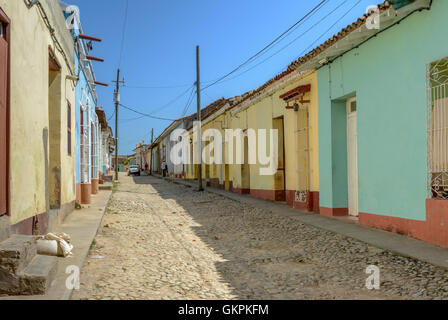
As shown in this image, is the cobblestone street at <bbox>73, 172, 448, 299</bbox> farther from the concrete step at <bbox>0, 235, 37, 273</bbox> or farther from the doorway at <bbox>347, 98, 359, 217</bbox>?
the doorway at <bbox>347, 98, 359, 217</bbox>

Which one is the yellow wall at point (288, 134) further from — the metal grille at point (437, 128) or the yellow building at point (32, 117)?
the yellow building at point (32, 117)

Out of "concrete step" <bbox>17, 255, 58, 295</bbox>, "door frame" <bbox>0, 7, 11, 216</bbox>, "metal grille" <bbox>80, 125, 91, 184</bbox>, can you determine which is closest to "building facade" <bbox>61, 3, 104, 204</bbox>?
"metal grille" <bbox>80, 125, 91, 184</bbox>

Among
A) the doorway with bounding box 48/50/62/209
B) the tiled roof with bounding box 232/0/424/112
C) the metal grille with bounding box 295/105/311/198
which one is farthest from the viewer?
the metal grille with bounding box 295/105/311/198

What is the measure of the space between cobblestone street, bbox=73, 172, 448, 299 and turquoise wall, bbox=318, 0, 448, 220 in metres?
1.16

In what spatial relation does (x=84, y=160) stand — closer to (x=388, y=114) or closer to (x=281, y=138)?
(x=281, y=138)

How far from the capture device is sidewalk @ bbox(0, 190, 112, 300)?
134 inches

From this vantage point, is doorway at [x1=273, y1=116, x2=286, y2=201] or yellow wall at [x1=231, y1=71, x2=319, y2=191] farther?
doorway at [x1=273, y1=116, x2=286, y2=201]

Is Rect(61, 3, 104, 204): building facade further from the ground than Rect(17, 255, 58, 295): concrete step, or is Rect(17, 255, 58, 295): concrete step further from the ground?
Rect(61, 3, 104, 204): building facade

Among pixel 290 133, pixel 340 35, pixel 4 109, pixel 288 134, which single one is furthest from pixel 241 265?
pixel 288 134

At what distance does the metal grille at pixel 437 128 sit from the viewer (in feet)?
18.1

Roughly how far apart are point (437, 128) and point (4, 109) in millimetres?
5467

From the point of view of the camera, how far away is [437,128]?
561cm

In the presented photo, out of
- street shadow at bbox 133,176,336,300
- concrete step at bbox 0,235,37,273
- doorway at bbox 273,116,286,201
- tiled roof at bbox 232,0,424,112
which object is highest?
tiled roof at bbox 232,0,424,112

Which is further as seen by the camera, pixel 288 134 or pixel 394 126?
pixel 288 134
